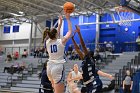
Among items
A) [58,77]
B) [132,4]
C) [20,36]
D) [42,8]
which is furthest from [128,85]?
[20,36]

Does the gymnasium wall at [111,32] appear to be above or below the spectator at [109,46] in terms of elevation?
above

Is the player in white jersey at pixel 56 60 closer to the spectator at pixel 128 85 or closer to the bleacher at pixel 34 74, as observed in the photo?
the spectator at pixel 128 85

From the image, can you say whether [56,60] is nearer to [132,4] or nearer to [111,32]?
[132,4]

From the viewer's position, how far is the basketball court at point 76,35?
2072 centimetres

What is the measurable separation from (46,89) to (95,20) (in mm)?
21625

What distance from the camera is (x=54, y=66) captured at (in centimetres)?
525

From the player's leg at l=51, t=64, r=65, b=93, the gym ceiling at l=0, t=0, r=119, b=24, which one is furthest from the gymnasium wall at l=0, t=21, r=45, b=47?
the player's leg at l=51, t=64, r=65, b=93

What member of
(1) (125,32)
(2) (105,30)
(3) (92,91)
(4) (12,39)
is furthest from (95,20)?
(3) (92,91)

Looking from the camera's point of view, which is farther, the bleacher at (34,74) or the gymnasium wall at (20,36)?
the gymnasium wall at (20,36)

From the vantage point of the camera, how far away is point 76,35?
27156mm

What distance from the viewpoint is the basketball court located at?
20722 mm

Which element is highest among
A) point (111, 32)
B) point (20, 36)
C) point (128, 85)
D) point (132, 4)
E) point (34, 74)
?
point (132, 4)

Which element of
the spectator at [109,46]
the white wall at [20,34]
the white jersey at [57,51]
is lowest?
the spectator at [109,46]

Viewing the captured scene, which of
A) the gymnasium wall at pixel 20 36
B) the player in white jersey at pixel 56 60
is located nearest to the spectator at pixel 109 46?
the gymnasium wall at pixel 20 36
